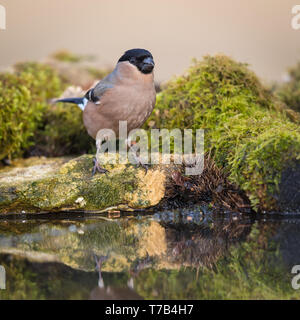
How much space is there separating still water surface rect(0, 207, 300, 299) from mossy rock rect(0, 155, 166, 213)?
0.90 ft

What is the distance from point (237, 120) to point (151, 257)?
289 centimetres

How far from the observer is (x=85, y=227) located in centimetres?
420

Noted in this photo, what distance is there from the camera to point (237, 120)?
5.52m

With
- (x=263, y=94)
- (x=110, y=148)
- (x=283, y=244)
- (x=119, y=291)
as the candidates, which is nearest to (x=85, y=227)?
(x=119, y=291)

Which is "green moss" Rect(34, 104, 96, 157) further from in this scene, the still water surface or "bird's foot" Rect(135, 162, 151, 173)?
the still water surface

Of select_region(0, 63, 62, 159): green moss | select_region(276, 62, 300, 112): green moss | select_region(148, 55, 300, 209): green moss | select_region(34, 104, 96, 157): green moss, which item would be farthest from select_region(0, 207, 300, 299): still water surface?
select_region(276, 62, 300, 112): green moss

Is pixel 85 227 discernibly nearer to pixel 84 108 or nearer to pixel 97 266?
pixel 97 266

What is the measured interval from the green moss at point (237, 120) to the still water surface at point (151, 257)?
1.69 feet

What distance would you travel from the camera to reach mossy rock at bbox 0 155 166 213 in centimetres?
486

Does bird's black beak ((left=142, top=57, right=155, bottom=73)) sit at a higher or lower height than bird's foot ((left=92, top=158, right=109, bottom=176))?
higher

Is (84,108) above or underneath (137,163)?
above

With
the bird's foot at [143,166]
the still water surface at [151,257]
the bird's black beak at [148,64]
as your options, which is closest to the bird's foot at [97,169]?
the bird's foot at [143,166]
